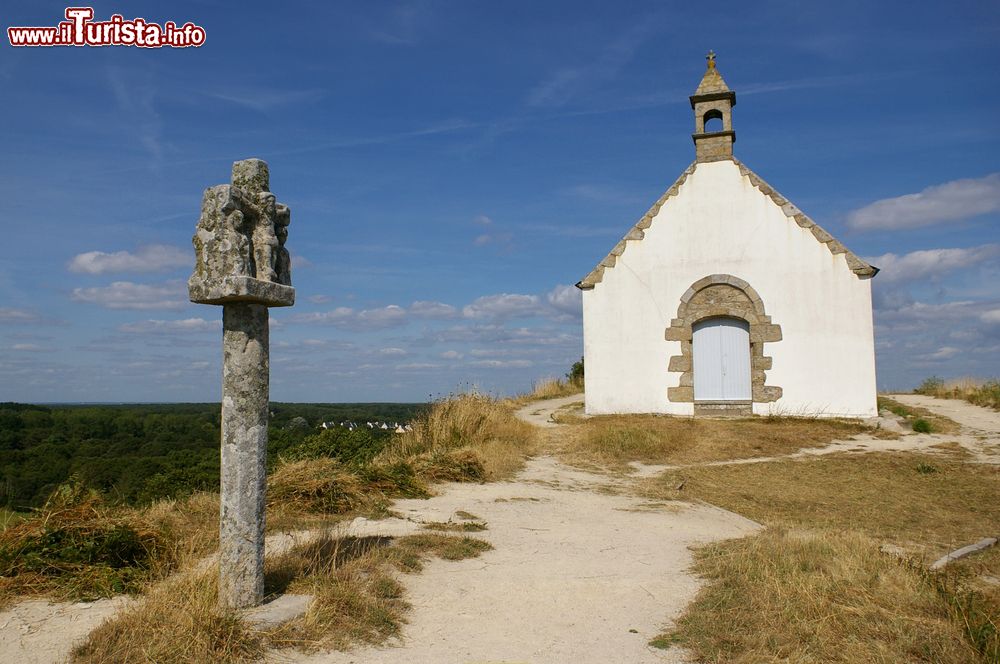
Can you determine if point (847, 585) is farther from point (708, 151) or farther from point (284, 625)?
point (708, 151)

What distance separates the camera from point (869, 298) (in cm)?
1459

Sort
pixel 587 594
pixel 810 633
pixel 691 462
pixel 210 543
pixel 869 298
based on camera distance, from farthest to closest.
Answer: pixel 869 298, pixel 691 462, pixel 210 543, pixel 587 594, pixel 810 633

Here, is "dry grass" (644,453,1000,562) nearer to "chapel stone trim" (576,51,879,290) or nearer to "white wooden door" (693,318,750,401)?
"white wooden door" (693,318,750,401)

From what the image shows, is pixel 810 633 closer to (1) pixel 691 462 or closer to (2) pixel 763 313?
(1) pixel 691 462

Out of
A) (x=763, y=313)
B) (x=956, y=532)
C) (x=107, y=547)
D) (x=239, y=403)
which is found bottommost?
(x=956, y=532)

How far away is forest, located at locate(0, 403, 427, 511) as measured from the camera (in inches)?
343

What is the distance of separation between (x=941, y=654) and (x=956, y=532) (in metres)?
4.41

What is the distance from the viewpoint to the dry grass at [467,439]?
1035cm

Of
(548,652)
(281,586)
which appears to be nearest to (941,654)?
(548,652)

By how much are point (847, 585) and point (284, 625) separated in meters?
3.67

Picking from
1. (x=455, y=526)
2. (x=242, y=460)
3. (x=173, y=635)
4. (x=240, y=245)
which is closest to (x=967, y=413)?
(x=455, y=526)

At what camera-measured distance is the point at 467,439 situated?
12.0 metres

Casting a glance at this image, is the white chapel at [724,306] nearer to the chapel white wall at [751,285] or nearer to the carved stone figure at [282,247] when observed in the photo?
the chapel white wall at [751,285]

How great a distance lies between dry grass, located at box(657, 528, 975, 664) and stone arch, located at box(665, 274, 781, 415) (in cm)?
988
